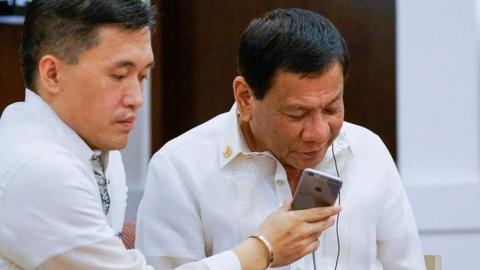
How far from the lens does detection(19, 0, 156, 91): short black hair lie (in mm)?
1820

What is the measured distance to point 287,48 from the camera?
210cm

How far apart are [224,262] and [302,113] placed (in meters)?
0.39

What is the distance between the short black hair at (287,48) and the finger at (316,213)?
0.95 feet

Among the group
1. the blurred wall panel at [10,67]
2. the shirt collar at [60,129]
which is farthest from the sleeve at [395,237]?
the blurred wall panel at [10,67]

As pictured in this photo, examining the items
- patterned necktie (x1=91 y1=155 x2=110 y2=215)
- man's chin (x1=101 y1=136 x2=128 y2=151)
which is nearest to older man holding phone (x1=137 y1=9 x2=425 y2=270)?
patterned necktie (x1=91 y1=155 x2=110 y2=215)

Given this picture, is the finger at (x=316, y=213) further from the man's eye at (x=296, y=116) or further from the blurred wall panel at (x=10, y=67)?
the blurred wall panel at (x=10, y=67)

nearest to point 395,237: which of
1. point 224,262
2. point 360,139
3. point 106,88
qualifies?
point 360,139

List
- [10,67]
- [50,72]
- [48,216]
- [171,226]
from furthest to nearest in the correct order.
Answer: [10,67] → [171,226] → [50,72] → [48,216]

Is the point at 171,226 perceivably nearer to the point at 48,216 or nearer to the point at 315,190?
the point at 315,190

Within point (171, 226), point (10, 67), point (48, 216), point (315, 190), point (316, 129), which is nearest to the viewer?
point (48, 216)

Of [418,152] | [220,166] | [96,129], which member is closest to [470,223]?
[418,152]

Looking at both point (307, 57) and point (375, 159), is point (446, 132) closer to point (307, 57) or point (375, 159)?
point (375, 159)

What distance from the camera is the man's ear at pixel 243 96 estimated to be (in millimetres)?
2191

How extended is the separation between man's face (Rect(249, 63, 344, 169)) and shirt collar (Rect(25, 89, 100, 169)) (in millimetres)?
449
